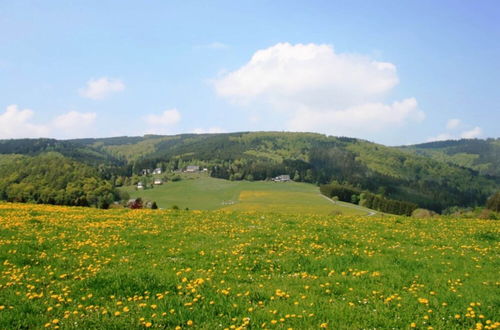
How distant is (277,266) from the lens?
13547 millimetres

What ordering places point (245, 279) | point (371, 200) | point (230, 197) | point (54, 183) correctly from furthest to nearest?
point (230, 197) < point (371, 200) < point (54, 183) < point (245, 279)

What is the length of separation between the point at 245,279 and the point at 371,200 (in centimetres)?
14619

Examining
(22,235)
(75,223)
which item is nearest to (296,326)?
(22,235)

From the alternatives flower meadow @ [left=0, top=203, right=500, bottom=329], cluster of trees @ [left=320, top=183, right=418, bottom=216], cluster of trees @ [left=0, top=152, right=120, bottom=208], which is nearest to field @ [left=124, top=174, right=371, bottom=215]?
cluster of trees @ [left=320, top=183, right=418, bottom=216]

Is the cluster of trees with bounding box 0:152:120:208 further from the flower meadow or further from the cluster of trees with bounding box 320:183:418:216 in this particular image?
the cluster of trees with bounding box 320:183:418:216

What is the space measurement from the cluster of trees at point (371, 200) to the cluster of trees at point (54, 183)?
96.6 meters

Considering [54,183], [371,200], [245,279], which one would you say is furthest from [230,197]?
[245,279]

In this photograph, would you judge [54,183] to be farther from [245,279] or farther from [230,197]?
[245,279]

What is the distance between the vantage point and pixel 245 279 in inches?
463

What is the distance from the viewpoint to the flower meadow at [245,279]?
8.37 meters

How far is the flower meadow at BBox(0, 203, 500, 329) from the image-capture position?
27.5 ft

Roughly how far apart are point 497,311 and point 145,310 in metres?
8.58

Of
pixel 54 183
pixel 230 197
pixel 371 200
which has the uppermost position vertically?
pixel 54 183

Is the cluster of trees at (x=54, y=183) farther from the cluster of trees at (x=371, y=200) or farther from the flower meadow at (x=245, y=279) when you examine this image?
the cluster of trees at (x=371, y=200)
